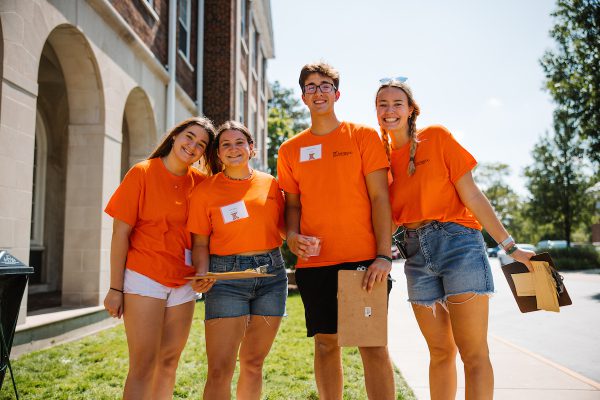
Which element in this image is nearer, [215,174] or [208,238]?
[208,238]

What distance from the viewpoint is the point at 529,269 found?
291cm

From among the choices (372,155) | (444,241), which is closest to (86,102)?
(372,155)

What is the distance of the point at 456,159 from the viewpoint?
2900 millimetres

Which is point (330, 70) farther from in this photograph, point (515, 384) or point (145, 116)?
point (145, 116)

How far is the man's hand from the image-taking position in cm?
271

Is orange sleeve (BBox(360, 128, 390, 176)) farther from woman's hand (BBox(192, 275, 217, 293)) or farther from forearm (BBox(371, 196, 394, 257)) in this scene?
woman's hand (BBox(192, 275, 217, 293))

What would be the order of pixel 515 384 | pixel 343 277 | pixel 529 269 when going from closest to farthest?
pixel 343 277
pixel 529 269
pixel 515 384

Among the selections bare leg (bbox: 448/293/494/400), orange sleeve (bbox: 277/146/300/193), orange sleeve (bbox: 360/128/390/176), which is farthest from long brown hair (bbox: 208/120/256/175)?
bare leg (bbox: 448/293/494/400)

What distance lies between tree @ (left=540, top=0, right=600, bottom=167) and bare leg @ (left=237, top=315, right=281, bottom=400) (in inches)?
744

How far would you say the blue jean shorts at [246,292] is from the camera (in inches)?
118

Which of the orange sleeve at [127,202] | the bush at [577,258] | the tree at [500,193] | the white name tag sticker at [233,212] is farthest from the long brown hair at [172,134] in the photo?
the tree at [500,193]

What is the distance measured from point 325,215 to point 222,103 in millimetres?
11950

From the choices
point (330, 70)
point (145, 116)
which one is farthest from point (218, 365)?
point (145, 116)

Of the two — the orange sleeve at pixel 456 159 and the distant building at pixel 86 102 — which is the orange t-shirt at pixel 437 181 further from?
the distant building at pixel 86 102
